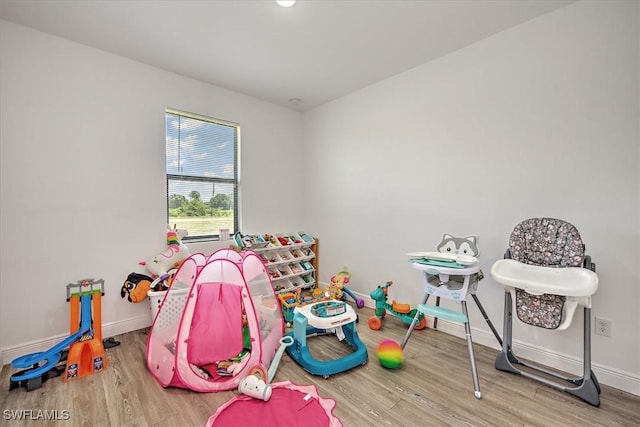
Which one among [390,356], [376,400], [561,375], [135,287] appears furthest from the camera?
[135,287]

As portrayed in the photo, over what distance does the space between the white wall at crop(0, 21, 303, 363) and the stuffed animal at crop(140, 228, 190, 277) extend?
12 centimetres

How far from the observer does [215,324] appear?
212 centimetres

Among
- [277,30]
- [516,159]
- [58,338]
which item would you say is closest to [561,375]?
[516,159]

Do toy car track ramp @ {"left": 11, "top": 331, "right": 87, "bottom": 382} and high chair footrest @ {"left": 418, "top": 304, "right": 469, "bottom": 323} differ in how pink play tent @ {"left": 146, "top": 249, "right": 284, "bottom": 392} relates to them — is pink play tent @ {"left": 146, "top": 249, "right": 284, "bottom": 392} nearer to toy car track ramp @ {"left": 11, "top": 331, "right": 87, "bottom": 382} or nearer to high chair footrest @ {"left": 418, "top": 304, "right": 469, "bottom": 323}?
toy car track ramp @ {"left": 11, "top": 331, "right": 87, "bottom": 382}

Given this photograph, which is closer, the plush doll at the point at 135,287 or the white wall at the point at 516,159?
the white wall at the point at 516,159

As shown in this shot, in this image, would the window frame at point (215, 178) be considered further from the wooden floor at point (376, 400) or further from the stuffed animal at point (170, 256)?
the wooden floor at point (376, 400)

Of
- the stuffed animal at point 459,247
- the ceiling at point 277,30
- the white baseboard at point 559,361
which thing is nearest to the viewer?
the white baseboard at point 559,361

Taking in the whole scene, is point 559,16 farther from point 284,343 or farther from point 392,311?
point 284,343

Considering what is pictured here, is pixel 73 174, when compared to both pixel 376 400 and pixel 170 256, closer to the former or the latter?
pixel 170 256

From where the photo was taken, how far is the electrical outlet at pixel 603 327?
1.88 metres

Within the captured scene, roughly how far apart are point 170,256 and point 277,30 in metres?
2.33

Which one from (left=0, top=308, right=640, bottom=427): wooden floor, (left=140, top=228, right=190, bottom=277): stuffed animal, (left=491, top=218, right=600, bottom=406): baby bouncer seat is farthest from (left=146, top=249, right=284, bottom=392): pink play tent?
(left=491, top=218, right=600, bottom=406): baby bouncer seat

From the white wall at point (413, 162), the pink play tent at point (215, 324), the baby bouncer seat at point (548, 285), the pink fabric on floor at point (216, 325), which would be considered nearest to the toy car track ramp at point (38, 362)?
the white wall at point (413, 162)

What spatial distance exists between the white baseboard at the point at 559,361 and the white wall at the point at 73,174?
9.90 ft
